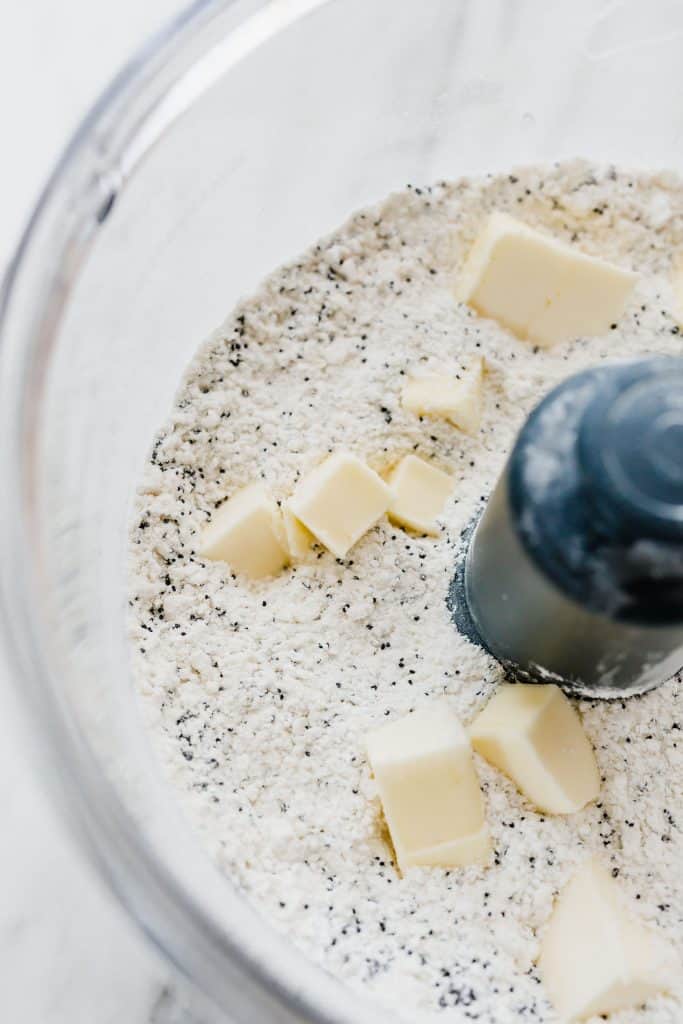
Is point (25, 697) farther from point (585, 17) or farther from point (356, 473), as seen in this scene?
point (585, 17)

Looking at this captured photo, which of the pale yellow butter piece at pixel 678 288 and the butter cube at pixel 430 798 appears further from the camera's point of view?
the pale yellow butter piece at pixel 678 288

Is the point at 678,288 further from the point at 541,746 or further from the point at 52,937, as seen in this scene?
the point at 52,937

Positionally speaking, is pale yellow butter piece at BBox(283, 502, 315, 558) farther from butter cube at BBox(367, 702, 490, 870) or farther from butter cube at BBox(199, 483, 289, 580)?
butter cube at BBox(367, 702, 490, 870)

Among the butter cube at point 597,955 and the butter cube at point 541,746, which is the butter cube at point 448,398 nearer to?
the butter cube at point 541,746

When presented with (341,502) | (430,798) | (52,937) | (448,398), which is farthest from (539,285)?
(52,937)

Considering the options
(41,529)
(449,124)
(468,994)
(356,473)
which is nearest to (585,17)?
(449,124)

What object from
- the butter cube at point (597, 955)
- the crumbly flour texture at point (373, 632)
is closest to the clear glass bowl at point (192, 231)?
the crumbly flour texture at point (373, 632)
